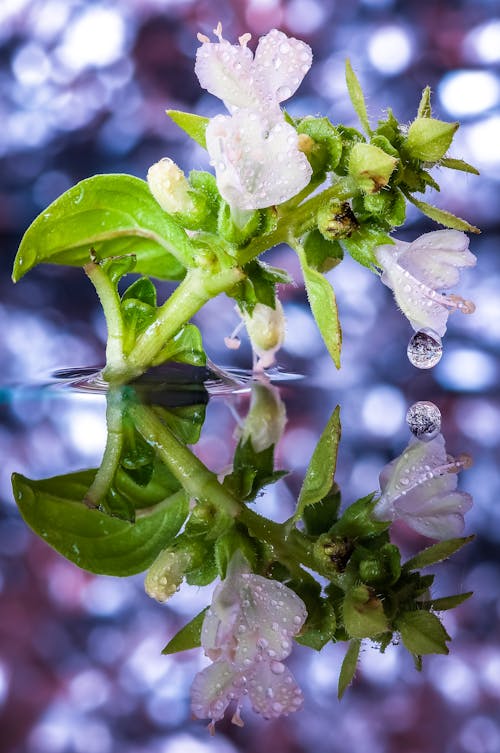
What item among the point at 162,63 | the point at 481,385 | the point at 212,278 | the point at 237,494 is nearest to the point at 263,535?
the point at 237,494

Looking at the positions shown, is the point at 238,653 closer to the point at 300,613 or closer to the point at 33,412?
the point at 300,613

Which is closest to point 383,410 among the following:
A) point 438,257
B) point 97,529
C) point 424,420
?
point 424,420

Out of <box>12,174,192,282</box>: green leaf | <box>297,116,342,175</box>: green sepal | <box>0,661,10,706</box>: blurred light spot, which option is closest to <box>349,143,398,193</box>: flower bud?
<box>297,116,342,175</box>: green sepal

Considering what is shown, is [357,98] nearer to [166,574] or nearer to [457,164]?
[457,164]

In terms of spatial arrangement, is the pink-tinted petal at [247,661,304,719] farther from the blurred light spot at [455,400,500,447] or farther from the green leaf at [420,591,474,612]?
the blurred light spot at [455,400,500,447]

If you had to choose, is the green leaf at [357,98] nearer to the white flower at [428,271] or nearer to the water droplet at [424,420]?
the white flower at [428,271]

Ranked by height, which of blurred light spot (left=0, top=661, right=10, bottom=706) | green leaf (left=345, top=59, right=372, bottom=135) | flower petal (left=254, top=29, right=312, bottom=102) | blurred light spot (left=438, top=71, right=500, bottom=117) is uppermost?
flower petal (left=254, top=29, right=312, bottom=102)

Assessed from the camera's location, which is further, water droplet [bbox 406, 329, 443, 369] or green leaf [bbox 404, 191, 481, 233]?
water droplet [bbox 406, 329, 443, 369]
